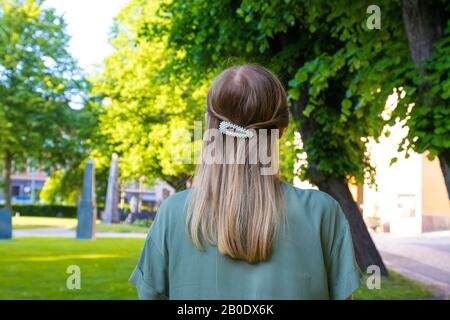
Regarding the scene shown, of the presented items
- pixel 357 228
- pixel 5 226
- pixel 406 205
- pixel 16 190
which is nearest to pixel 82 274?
pixel 357 228

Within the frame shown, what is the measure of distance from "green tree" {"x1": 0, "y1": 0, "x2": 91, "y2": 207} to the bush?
18.3m

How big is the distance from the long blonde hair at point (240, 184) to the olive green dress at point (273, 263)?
0.04 m

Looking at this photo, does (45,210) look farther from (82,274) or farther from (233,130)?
(233,130)

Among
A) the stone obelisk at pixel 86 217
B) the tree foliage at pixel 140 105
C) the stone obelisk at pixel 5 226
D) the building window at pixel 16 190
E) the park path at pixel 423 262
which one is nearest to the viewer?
the park path at pixel 423 262

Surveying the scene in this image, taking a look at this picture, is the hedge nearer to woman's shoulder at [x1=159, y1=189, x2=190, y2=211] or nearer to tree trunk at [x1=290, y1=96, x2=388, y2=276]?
tree trunk at [x1=290, y1=96, x2=388, y2=276]

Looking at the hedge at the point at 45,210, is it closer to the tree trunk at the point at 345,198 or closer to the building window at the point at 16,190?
the building window at the point at 16,190

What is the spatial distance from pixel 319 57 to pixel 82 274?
722 cm

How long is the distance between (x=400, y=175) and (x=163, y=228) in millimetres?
33322

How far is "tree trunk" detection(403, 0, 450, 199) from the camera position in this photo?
24.0 ft

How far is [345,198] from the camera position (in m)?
13.7

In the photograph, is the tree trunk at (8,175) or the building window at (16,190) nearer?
the tree trunk at (8,175)

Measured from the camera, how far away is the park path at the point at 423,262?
13398 mm

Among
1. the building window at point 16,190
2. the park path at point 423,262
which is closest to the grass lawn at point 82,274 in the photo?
the park path at point 423,262
